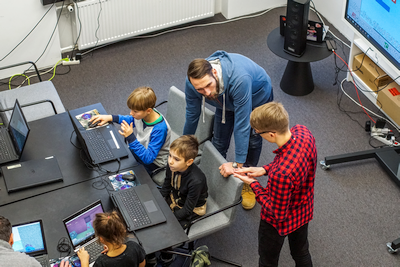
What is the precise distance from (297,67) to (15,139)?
265cm

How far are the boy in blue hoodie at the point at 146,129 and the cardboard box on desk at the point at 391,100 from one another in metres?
2.05

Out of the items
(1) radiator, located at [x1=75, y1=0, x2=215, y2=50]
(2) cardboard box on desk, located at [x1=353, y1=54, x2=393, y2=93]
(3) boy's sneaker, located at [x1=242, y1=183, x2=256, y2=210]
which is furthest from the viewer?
(1) radiator, located at [x1=75, y1=0, x2=215, y2=50]

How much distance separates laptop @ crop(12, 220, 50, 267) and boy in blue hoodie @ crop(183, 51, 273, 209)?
1.08 metres

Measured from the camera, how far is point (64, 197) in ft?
8.70

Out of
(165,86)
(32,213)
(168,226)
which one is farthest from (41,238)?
(165,86)

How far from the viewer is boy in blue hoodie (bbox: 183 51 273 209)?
2.56m

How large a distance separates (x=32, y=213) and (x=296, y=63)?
2.81 meters

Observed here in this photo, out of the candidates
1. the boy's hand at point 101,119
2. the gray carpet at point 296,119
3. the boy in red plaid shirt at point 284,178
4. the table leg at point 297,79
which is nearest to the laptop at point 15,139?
the boy's hand at point 101,119

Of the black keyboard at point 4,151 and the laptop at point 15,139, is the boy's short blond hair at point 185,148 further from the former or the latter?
the black keyboard at point 4,151

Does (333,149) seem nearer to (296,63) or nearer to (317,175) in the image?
(317,175)

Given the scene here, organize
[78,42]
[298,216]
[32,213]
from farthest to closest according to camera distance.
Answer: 1. [78,42]
2. [32,213]
3. [298,216]

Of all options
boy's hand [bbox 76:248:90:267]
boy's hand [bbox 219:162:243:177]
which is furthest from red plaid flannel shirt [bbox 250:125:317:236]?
boy's hand [bbox 76:248:90:267]

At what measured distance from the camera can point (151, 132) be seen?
3006 mm

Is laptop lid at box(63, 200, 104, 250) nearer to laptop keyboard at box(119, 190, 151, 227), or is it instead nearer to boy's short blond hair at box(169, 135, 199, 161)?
laptop keyboard at box(119, 190, 151, 227)
